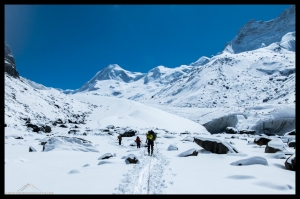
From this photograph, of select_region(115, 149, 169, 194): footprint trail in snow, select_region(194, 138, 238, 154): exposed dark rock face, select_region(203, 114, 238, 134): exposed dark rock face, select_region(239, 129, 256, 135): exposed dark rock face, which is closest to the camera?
select_region(115, 149, 169, 194): footprint trail in snow

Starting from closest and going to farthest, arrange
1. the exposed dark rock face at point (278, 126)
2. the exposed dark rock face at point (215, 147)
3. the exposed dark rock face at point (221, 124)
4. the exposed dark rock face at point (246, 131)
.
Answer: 1. the exposed dark rock face at point (278, 126)
2. the exposed dark rock face at point (215, 147)
3. the exposed dark rock face at point (246, 131)
4. the exposed dark rock face at point (221, 124)

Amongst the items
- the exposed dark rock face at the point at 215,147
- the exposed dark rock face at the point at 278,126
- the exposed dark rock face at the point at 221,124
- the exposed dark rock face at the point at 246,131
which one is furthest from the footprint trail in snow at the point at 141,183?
the exposed dark rock face at the point at 221,124

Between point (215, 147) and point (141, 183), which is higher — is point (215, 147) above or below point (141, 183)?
below

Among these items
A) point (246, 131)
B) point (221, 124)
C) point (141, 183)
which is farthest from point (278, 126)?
point (221, 124)

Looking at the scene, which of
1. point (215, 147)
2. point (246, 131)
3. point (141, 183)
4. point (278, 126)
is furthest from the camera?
point (246, 131)

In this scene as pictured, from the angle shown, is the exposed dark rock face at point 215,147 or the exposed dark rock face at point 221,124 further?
the exposed dark rock face at point 221,124

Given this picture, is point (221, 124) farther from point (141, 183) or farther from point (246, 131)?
point (141, 183)

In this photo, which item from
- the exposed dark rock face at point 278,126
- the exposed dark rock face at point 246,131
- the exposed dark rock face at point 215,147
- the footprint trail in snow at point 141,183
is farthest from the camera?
the exposed dark rock face at point 246,131

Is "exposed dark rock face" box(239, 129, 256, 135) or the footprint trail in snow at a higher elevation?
the footprint trail in snow

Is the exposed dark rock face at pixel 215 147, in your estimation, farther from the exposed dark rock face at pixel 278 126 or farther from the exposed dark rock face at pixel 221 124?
the exposed dark rock face at pixel 221 124

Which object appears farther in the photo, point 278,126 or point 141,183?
point 278,126

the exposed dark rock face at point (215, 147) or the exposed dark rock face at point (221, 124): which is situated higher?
the exposed dark rock face at point (215, 147)

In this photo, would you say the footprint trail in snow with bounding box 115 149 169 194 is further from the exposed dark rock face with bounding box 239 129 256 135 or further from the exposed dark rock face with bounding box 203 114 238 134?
the exposed dark rock face with bounding box 203 114 238 134

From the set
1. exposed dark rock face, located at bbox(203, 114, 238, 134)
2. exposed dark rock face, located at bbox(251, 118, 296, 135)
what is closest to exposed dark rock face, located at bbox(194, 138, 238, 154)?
exposed dark rock face, located at bbox(251, 118, 296, 135)
